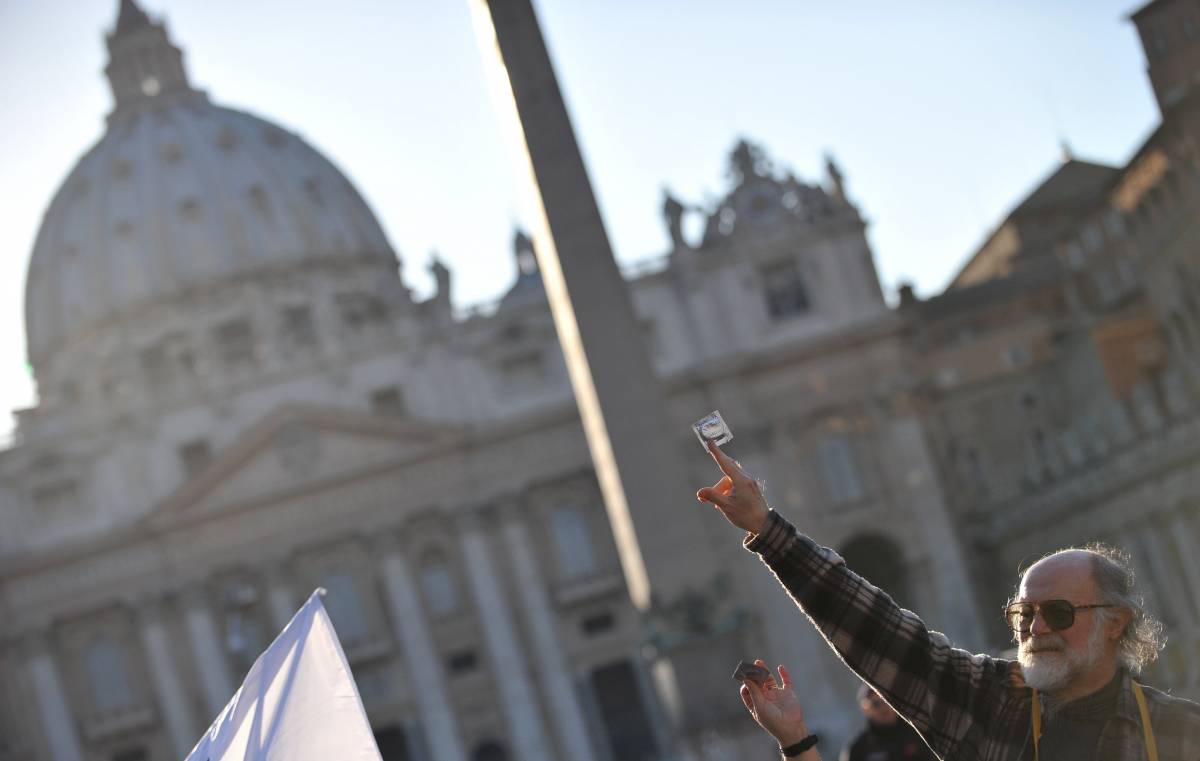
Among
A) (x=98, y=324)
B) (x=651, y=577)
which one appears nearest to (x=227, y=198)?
(x=98, y=324)

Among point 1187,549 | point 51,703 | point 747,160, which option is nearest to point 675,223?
point 747,160

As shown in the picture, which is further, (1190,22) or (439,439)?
(439,439)

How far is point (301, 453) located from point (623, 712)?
1042 cm

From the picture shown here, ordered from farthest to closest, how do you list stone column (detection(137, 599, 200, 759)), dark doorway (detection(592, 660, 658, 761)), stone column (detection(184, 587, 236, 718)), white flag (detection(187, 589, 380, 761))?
dark doorway (detection(592, 660, 658, 761)) < stone column (detection(184, 587, 236, 718)) < stone column (detection(137, 599, 200, 759)) < white flag (detection(187, 589, 380, 761))

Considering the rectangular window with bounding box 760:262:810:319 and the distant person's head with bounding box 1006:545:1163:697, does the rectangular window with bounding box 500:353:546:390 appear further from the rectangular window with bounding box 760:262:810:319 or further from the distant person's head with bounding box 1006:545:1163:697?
the distant person's head with bounding box 1006:545:1163:697

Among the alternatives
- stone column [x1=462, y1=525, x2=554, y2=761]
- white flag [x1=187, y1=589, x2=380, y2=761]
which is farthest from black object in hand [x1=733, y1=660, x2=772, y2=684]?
stone column [x1=462, y1=525, x2=554, y2=761]

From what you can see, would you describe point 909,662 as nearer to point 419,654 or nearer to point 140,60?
point 419,654

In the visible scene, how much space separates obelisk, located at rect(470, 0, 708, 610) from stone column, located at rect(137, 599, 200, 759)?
111 ft

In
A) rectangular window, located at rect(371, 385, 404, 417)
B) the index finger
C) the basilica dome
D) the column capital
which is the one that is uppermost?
the basilica dome

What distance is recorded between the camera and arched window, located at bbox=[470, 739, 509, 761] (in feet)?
171

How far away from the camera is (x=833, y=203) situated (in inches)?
2115

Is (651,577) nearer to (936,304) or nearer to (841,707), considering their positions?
(841,707)

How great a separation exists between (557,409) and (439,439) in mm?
3076

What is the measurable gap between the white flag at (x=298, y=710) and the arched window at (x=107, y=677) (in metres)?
47.8
